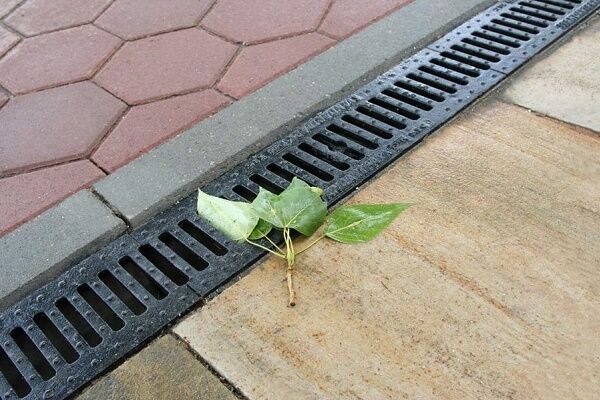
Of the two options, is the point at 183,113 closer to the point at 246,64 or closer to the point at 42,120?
the point at 246,64

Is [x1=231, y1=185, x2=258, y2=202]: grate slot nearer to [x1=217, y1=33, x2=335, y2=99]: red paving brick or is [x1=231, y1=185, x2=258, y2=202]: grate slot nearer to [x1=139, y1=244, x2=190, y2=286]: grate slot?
[x1=139, y1=244, x2=190, y2=286]: grate slot

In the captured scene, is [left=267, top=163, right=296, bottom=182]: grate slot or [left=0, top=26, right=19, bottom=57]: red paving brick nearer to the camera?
[left=267, top=163, right=296, bottom=182]: grate slot

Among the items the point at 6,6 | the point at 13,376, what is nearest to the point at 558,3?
the point at 13,376

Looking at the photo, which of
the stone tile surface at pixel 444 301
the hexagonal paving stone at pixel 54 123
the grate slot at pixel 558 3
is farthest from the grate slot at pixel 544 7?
the hexagonal paving stone at pixel 54 123

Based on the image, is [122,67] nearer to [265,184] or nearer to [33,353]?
[265,184]

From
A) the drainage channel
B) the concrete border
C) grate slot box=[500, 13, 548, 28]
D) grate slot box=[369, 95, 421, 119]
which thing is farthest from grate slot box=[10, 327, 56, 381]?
grate slot box=[500, 13, 548, 28]

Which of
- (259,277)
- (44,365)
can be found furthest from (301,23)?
(44,365)
